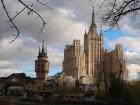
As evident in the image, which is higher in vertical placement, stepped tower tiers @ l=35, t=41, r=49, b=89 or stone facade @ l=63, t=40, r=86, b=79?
stone facade @ l=63, t=40, r=86, b=79

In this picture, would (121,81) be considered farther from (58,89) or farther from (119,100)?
(58,89)

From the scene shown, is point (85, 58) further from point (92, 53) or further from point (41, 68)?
point (41, 68)

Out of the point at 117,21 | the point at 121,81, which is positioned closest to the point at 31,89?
the point at 121,81

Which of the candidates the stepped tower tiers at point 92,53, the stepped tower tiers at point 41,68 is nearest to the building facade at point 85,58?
the stepped tower tiers at point 92,53

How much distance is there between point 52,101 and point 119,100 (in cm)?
2728

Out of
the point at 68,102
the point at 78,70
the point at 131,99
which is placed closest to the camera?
the point at 131,99

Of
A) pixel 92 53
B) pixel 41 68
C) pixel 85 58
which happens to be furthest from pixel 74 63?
pixel 41 68

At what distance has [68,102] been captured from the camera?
73.3 m

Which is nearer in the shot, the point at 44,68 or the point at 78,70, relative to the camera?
the point at 44,68

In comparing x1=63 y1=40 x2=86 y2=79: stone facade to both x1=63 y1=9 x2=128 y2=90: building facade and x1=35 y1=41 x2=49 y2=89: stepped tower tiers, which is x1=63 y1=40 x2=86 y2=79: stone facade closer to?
x1=63 y1=9 x2=128 y2=90: building facade

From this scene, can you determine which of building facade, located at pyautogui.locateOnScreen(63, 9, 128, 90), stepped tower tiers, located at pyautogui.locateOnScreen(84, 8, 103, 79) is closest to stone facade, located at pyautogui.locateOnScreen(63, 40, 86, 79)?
building facade, located at pyautogui.locateOnScreen(63, 9, 128, 90)

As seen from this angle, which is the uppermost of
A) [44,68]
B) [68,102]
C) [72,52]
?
[72,52]

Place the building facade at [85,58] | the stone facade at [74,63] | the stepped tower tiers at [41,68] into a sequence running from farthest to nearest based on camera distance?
the stone facade at [74,63]
the building facade at [85,58]
the stepped tower tiers at [41,68]

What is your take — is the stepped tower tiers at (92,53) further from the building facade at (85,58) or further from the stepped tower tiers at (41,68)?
the stepped tower tiers at (41,68)
